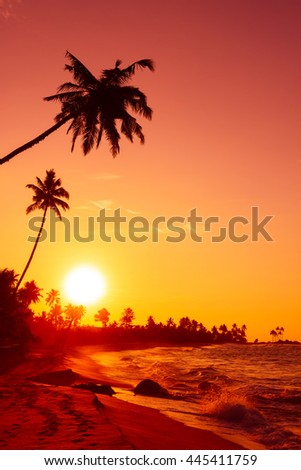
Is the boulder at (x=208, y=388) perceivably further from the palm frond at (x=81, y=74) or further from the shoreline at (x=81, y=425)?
the palm frond at (x=81, y=74)

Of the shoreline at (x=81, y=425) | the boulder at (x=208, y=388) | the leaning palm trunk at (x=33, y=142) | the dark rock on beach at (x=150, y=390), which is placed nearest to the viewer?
the shoreline at (x=81, y=425)

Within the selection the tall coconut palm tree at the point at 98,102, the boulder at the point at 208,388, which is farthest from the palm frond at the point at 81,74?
the boulder at the point at 208,388

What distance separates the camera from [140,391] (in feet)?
79.2

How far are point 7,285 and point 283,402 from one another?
2284cm

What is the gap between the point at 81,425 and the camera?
10.5m

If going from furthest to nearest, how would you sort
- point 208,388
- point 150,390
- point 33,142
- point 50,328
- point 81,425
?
point 50,328 < point 208,388 < point 150,390 < point 33,142 < point 81,425

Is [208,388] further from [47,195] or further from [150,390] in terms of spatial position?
[47,195]

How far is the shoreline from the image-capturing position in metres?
9.11

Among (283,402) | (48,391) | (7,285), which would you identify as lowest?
(283,402)

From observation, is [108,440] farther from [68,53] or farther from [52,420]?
[68,53]

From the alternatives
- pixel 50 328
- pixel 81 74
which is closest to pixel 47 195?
pixel 81 74

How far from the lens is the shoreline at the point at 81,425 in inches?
359
